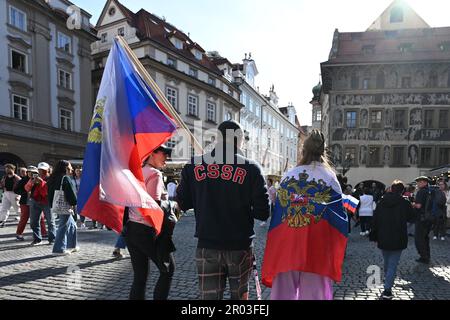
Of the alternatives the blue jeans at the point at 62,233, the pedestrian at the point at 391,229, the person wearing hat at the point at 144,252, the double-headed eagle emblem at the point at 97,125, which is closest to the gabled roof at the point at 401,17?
the pedestrian at the point at 391,229

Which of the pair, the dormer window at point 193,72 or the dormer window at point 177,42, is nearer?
the dormer window at point 177,42

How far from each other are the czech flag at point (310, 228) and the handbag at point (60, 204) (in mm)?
4917

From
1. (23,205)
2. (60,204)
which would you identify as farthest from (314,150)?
(23,205)

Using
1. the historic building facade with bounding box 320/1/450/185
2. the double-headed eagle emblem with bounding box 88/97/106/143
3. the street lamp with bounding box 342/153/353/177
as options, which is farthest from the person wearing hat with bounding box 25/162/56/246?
the street lamp with bounding box 342/153/353/177

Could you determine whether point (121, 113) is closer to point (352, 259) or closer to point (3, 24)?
point (352, 259)

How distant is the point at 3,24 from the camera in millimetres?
20203

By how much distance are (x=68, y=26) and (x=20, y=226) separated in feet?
68.4

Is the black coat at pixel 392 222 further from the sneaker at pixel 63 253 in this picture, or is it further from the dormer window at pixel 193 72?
the dormer window at pixel 193 72

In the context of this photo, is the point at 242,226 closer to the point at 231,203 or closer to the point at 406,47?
the point at 231,203

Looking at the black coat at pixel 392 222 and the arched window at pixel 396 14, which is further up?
the arched window at pixel 396 14

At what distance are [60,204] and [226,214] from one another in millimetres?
4936

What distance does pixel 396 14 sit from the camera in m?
32.4

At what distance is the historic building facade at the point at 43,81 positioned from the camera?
2050 centimetres

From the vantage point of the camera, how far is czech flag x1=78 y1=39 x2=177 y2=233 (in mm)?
3324
